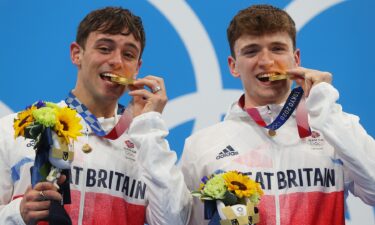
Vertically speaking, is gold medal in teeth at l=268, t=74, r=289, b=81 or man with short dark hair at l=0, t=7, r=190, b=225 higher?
gold medal in teeth at l=268, t=74, r=289, b=81

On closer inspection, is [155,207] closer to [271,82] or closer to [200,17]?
[271,82]

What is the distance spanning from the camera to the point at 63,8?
506cm

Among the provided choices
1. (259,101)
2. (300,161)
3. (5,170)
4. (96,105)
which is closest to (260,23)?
(259,101)

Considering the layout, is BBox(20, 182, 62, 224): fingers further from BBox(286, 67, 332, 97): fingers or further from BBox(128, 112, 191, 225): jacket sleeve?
BBox(286, 67, 332, 97): fingers

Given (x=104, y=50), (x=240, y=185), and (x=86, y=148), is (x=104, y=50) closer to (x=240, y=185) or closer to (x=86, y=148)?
(x=86, y=148)

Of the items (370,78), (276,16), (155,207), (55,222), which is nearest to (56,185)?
(55,222)

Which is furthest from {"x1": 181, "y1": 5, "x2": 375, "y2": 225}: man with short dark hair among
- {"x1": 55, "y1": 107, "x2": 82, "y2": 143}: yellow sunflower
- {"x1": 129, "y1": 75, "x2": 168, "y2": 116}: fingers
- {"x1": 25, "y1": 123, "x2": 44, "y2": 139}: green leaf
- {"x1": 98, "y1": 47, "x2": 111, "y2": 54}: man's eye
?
A: {"x1": 25, "y1": 123, "x2": 44, "y2": 139}: green leaf

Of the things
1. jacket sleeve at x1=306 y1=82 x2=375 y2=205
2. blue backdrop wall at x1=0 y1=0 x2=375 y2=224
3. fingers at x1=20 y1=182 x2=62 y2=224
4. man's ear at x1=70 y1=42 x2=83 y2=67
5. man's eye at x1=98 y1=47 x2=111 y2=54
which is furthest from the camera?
blue backdrop wall at x1=0 y1=0 x2=375 y2=224

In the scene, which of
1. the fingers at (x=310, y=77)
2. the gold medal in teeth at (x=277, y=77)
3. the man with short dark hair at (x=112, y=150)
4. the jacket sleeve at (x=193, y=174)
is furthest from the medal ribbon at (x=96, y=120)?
the fingers at (x=310, y=77)

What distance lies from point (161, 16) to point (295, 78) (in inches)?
62.0

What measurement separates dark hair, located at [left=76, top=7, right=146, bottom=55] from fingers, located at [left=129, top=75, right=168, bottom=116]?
0.28 metres

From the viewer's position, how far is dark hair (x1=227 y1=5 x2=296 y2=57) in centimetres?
394

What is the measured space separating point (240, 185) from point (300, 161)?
1.73 ft

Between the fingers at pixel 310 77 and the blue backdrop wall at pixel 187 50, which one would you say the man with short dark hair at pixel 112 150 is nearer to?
the fingers at pixel 310 77
